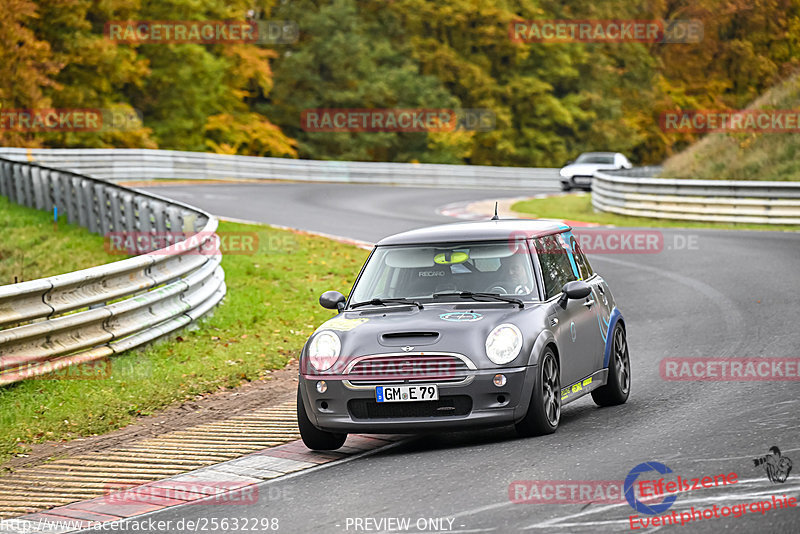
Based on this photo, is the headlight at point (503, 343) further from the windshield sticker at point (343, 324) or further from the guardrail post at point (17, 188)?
the guardrail post at point (17, 188)

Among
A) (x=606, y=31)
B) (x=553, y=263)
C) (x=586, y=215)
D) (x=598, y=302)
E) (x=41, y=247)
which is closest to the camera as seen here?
(x=553, y=263)

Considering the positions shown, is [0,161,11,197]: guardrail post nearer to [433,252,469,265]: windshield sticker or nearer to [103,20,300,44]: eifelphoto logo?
[433,252,469,265]: windshield sticker

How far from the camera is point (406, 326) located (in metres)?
8.23

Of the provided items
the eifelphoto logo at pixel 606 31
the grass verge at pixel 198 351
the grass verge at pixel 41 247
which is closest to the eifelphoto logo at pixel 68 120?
the grass verge at pixel 41 247

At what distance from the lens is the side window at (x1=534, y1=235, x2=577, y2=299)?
9180 millimetres

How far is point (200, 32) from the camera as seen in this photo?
53.9m

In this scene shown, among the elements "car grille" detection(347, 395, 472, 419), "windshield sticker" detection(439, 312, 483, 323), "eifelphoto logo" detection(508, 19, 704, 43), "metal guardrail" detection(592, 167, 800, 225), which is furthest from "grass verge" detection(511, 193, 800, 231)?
"eifelphoto logo" detection(508, 19, 704, 43)

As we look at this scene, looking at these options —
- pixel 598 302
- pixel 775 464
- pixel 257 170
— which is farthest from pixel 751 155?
pixel 775 464

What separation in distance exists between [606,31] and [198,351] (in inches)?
2575

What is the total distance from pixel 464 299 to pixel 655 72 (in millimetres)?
69607

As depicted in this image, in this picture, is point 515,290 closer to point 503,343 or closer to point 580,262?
point 503,343

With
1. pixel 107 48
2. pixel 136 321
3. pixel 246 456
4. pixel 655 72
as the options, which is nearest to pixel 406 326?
pixel 246 456

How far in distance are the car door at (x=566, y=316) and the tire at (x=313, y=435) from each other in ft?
5.67

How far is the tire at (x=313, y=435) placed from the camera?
27.6ft
